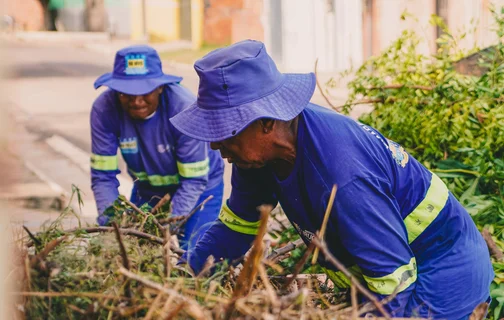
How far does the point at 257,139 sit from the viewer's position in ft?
8.02

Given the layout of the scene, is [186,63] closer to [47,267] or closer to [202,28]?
[202,28]

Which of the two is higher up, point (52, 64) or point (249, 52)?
point (249, 52)

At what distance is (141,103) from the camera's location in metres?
4.36

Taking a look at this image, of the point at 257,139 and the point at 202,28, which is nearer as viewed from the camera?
the point at 257,139

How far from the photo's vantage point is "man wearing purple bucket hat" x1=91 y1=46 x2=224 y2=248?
4.39 metres

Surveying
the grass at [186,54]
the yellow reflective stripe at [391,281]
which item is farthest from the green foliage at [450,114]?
the grass at [186,54]

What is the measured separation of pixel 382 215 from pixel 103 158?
2.63m

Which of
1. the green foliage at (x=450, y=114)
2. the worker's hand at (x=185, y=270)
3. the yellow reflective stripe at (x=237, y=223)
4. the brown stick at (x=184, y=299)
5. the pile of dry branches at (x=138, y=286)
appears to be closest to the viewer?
the brown stick at (x=184, y=299)

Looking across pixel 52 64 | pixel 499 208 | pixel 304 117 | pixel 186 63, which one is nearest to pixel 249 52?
pixel 304 117

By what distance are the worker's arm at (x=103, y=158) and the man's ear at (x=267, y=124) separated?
223 cm

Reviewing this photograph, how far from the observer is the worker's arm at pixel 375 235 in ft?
7.58

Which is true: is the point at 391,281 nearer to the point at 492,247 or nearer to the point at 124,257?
the point at 124,257

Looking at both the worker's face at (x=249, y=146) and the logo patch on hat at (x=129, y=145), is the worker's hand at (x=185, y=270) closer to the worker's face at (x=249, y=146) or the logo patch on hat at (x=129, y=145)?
the worker's face at (x=249, y=146)

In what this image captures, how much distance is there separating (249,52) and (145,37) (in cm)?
2603
